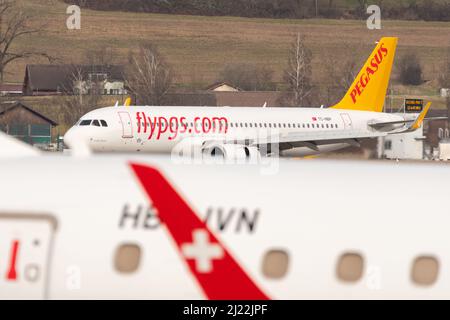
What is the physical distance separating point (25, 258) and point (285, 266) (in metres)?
1.68

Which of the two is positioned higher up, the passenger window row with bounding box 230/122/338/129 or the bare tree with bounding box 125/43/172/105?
the bare tree with bounding box 125/43/172/105

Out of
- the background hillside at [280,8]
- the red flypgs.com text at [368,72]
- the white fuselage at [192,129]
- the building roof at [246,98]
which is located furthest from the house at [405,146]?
the background hillside at [280,8]

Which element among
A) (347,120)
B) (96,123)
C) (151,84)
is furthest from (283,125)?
(151,84)

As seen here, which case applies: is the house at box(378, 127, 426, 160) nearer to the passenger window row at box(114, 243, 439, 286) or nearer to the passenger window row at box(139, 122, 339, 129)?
the passenger window row at box(139, 122, 339, 129)

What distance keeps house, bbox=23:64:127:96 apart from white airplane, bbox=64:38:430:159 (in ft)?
158

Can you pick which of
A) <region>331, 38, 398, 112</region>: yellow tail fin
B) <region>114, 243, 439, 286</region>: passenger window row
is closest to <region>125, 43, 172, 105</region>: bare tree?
<region>331, 38, 398, 112</region>: yellow tail fin

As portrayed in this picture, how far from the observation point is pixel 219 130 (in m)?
52.0

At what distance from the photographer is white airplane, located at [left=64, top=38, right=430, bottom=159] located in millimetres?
49625

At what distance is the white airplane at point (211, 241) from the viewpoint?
6965mm

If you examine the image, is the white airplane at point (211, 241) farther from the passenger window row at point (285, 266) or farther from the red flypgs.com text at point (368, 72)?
the red flypgs.com text at point (368, 72)

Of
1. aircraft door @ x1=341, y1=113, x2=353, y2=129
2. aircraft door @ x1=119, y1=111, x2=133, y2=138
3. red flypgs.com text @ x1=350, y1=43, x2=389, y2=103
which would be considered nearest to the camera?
aircraft door @ x1=119, y1=111, x2=133, y2=138

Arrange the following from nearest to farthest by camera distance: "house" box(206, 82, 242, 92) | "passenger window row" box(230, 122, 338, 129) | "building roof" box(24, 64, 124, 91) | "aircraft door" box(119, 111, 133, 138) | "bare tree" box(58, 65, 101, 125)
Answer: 1. "aircraft door" box(119, 111, 133, 138)
2. "passenger window row" box(230, 122, 338, 129)
3. "bare tree" box(58, 65, 101, 125)
4. "building roof" box(24, 64, 124, 91)
5. "house" box(206, 82, 242, 92)

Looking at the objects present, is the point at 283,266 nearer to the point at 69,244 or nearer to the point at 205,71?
the point at 69,244

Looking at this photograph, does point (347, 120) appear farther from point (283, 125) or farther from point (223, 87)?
point (223, 87)
